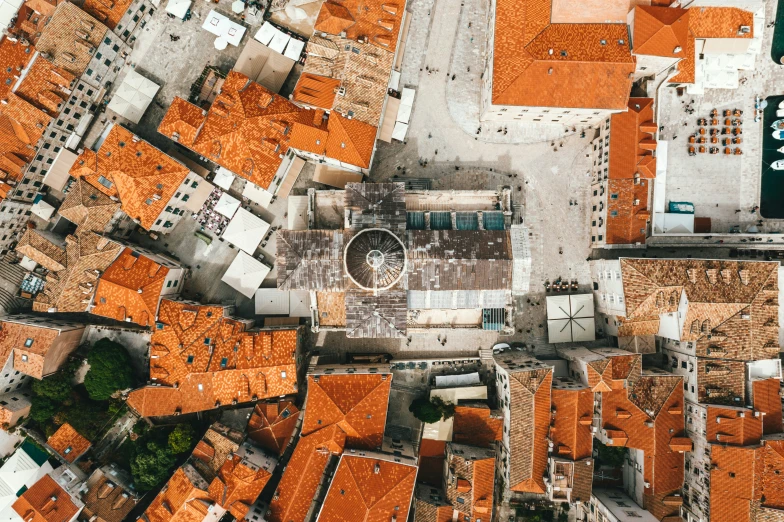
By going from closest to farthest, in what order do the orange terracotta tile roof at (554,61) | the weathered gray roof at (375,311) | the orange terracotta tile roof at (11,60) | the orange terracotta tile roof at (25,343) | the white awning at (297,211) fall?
1. the weathered gray roof at (375,311)
2. the orange terracotta tile roof at (554,61)
3. the orange terracotta tile roof at (11,60)
4. the orange terracotta tile roof at (25,343)
5. the white awning at (297,211)

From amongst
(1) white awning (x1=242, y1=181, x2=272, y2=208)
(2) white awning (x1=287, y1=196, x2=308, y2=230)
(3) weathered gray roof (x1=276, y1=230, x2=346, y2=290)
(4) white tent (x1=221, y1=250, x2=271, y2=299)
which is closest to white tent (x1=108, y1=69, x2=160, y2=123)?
(1) white awning (x1=242, y1=181, x2=272, y2=208)

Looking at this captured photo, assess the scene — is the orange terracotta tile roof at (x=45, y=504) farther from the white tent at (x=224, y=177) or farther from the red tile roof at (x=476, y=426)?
the red tile roof at (x=476, y=426)

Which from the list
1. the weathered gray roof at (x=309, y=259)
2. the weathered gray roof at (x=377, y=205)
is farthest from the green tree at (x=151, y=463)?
the weathered gray roof at (x=377, y=205)

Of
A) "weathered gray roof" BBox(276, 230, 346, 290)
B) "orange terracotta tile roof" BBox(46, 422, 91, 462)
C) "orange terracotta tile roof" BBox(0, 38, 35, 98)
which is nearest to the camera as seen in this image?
"weathered gray roof" BBox(276, 230, 346, 290)

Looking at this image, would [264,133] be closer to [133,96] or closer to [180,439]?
[133,96]

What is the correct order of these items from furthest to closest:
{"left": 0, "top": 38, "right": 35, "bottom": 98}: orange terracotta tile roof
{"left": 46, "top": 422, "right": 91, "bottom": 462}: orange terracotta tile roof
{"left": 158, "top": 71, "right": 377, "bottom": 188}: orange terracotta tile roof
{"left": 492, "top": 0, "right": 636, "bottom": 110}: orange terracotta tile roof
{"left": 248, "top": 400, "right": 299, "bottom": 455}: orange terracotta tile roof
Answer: {"left": 46, "top": 422, "right": 91, "bottom": 462}: orange terracotta tile roof < {"left": 248, "top": 400, "right": 299, "bottom": 455}: orange terracotta tile roof < {"left": 0, "top": 38, "right": 35, "bottom": 98}: orange terracotta tile roof < {"left": 158, "top": 71, "right": 377, "bottom": 188}: orange terracotta tile roof < {"left": 492, "top": 0, "right": 636, "bottom": 110}: orange terracotta tile roof

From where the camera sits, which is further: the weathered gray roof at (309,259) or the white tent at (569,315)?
the white tent at (569,315)

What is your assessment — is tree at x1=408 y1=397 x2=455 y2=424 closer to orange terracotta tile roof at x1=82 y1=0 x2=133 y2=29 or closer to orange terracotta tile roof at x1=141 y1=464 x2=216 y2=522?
orange terracotta tile roof at x1=141 y1=464 x2=216 y2=522

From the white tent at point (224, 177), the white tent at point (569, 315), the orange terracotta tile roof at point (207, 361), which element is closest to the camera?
the orange terracotta tile roof at point (207, 361)
